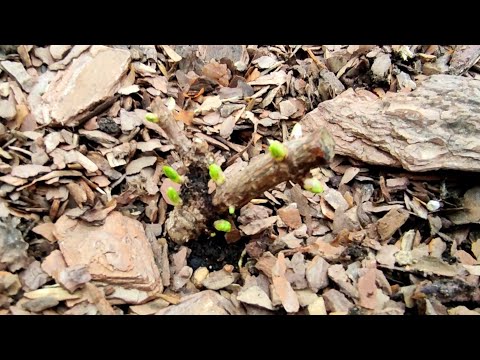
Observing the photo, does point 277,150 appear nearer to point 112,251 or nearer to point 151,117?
point 151,117

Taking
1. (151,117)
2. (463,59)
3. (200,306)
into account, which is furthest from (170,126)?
(463,59)

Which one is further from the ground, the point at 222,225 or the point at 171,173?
the point at 171,173

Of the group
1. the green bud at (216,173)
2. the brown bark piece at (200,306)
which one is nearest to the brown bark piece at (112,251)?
the brown bark piece at (200,306)

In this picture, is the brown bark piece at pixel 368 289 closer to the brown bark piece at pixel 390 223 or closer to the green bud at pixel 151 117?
the brown bark piece at pixel 390 223

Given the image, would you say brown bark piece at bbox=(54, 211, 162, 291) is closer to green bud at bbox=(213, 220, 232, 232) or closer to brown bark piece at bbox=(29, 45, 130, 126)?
green bud at bbox=(213, 220, 232, 232)

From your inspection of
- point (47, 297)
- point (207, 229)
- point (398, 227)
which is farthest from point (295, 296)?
point (47, 297)
